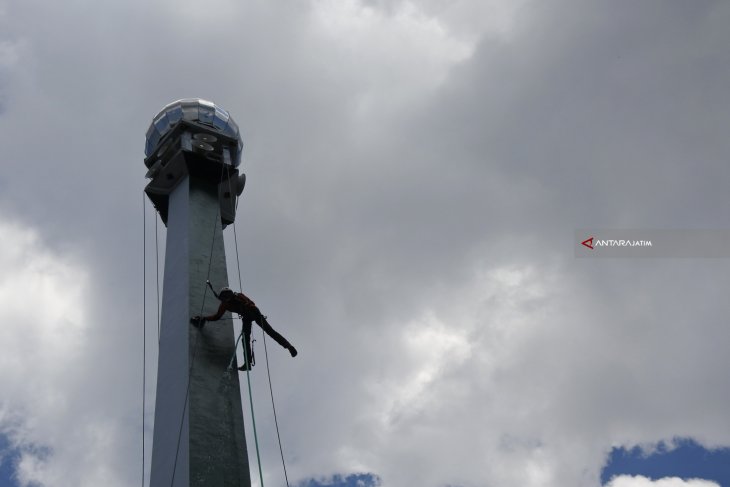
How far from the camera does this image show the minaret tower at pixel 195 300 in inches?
787

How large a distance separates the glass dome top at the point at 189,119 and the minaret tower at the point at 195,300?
0.13ft

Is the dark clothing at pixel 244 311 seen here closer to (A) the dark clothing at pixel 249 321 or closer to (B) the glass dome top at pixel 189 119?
(A) the dark clothing at pixel 249 321

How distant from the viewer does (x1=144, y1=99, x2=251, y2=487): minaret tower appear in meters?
20.0

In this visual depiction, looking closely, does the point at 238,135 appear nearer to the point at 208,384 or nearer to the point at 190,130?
the point at 190,130

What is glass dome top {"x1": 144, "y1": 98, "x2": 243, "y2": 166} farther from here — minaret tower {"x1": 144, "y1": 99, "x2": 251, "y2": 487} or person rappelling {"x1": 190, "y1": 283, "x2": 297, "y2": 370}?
person rappelling {"x1": 190, "y1": 283, "x2": 297, "y2": 370}

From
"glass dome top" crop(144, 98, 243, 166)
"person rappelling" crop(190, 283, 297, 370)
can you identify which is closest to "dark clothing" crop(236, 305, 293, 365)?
"person rappelling" crop(190, 283, 297, 370)

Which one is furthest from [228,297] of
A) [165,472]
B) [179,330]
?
[165,472]

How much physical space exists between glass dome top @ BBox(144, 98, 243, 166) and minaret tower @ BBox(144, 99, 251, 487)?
0.13 feet

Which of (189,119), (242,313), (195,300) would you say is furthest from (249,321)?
(189,119)

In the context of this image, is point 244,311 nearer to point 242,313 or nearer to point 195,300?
point 242,313

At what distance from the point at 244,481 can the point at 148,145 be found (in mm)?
15560

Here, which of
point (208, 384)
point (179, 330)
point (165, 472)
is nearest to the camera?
point (165, 472)

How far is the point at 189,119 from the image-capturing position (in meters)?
29.4

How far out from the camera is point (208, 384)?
70.6 ft
